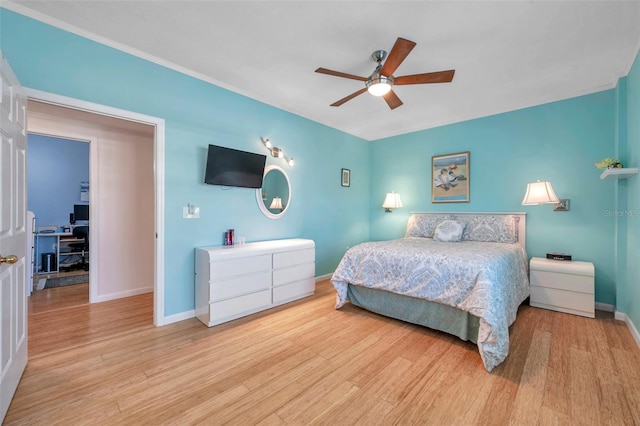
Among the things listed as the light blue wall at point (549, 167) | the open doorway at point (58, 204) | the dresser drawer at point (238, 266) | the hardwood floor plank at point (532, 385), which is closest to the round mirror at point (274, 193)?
the dresser drawer at point (238, 266)

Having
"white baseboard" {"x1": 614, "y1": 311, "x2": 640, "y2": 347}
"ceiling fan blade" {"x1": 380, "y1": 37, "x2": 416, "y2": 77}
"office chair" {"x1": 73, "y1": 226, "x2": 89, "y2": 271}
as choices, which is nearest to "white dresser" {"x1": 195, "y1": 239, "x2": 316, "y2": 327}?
"ceiling fan blade" {"x1": 380, "y1": 37, "x2": 416, "y2": 77}

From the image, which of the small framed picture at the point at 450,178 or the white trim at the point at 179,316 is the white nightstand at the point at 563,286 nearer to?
the small framed picture at the point at 450,178

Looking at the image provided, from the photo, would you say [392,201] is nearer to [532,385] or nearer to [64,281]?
[532,385]

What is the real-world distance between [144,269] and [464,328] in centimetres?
417

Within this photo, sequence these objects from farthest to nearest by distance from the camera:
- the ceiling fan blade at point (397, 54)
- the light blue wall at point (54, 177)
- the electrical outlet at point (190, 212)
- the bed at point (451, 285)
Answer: the light blue wall at point (54, 177)
the electrical outlet at point (190, 212)
the bed at point (451, 285)
the ceiling fan blade at point (397, 54)

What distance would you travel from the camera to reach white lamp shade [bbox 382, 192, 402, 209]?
477cm

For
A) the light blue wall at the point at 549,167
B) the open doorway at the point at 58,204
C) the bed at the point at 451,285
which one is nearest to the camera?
the bed at the point at 451,285

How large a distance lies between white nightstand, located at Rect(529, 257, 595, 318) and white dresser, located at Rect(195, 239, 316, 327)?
112 inches

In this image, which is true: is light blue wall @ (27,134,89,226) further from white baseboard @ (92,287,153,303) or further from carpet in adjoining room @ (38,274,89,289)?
white baseboard @ (92,287,153,303)

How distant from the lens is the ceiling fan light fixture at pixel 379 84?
2408 mm

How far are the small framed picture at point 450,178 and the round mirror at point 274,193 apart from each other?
8.31 ft

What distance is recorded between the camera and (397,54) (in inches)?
80.0

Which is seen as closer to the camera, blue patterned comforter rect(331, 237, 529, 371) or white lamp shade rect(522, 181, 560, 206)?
blue patterned comforter rect(331, 237, 529, 371)

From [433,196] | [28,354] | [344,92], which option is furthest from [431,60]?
[28,354]
